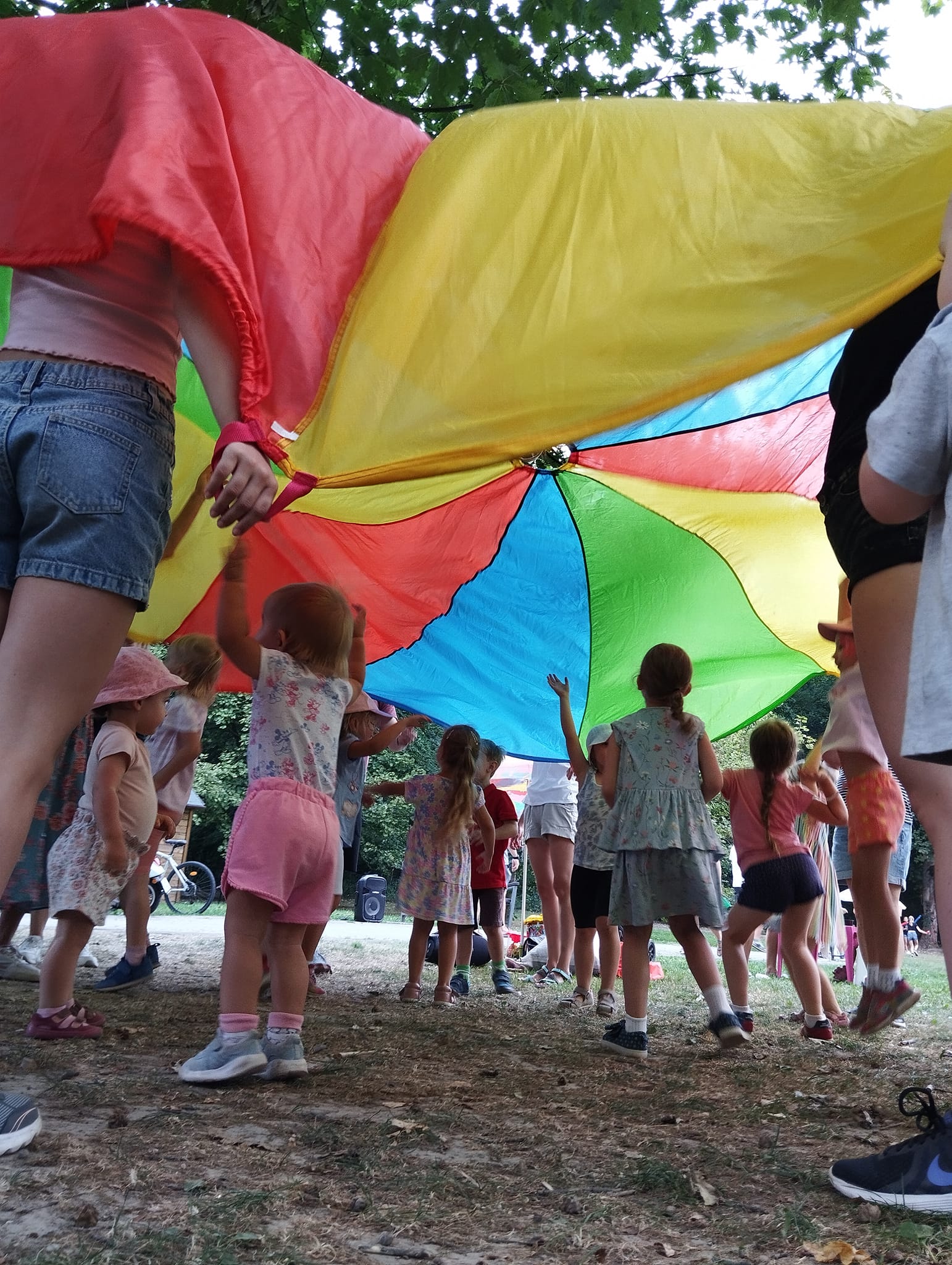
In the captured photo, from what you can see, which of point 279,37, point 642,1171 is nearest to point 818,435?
point 279,37

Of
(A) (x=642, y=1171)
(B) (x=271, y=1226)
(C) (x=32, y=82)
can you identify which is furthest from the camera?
(C) (x=32, y=82)

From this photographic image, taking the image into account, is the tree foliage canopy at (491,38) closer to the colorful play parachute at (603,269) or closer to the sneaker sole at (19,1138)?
the colorful play parachute at (603,269)

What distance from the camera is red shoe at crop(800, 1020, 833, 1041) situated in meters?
3.96

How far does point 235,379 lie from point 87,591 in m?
0.46

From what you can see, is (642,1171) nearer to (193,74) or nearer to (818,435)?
(193,74)

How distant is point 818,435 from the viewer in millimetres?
3975

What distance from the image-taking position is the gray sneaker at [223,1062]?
235 centimetres

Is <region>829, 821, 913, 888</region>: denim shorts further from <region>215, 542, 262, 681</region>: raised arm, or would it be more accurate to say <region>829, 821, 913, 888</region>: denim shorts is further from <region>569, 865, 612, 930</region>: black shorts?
<region>215, 542, 262, 681</region>: raised arm

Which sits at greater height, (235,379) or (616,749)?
(235,379)

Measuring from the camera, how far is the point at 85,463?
5.70 feet

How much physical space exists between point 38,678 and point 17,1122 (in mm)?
694

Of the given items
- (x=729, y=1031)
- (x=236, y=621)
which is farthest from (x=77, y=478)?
(x=729, y=1031)

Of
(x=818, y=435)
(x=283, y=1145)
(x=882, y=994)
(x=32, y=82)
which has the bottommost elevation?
(x=283, y=1145)

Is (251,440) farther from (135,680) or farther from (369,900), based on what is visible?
(369,900)
